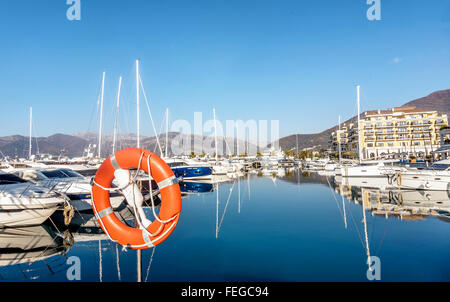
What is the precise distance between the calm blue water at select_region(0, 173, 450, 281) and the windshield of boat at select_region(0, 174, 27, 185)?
12.6 ft

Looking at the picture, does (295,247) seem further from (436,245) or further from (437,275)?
(436,245)

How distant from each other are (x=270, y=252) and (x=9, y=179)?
968 cm

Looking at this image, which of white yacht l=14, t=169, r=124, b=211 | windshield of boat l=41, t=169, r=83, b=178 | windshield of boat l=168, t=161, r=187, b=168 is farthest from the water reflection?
windshield of boat l=168, t=161, r=187, b=168

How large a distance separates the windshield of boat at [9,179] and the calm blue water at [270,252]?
12.6 feet

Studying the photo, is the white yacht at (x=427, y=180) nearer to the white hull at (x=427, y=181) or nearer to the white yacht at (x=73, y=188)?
the white hull at (x=427, y=181)

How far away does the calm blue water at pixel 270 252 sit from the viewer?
5.49 meters

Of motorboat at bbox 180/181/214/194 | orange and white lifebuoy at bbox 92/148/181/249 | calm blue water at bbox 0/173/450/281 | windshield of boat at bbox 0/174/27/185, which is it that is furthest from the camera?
motorboat at bbox 180/181/214/194

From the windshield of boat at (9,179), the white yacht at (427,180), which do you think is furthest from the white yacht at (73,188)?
the white yacht at (427,180)

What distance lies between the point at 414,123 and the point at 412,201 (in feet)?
196

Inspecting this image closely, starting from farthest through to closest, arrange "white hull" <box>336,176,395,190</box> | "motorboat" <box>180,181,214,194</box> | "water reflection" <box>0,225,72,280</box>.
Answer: "motorboat" <box>180,181,214,194</box>, "white hull" <box>336,176,395,190</box>, "water reflection" <box>0,225,72,280</box>

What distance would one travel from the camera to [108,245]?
7.37m

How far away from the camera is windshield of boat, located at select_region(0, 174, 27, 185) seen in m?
10.5

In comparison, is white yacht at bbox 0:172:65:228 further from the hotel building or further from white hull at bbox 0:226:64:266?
the hotel building
